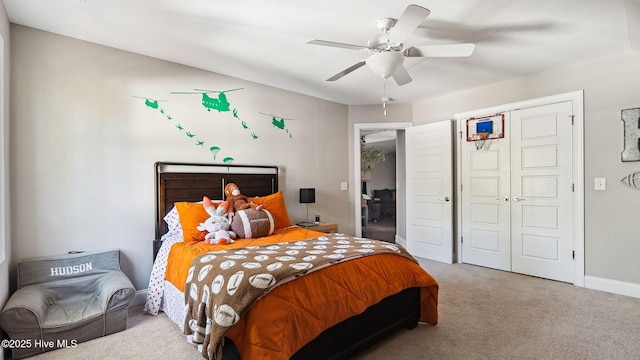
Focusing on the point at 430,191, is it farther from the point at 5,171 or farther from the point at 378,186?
the point at 378,186

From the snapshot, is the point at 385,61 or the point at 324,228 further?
the point at 324,228

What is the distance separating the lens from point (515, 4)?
221 centimetres

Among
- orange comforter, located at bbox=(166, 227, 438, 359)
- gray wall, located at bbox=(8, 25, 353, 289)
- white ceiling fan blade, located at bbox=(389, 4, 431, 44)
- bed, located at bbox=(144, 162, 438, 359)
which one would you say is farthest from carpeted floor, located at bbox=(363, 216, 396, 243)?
white ceiling fan blade, located at bbox=(389, 4, 431, 44)

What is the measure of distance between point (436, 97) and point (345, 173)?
177cm

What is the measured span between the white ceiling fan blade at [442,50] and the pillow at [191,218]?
230cm

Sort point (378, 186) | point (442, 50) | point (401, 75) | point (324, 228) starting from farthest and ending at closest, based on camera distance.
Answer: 1. point (378, 186)
2. point (324, 228)
3. point (401, 75)
4. point (442, 50)

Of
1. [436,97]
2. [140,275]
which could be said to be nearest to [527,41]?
[436,97]

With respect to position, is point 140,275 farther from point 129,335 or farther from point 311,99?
point 311,99

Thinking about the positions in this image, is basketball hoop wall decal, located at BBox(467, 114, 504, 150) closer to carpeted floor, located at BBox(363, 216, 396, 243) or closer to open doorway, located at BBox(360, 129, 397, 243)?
open doorway, located at BBox(360, 129, 397, 243)

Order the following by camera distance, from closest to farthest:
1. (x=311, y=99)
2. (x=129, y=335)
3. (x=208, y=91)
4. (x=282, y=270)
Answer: (x=282, y=270), (x=129, y=335), (x=208, y=91), (x=311, y=99)

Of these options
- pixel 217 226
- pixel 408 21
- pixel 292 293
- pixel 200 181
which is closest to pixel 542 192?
pixel 408 21

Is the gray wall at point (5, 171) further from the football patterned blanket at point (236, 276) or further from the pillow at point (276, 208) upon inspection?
the pillow at point (276, 208)

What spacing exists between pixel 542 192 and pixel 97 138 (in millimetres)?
4795

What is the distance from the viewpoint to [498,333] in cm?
237
